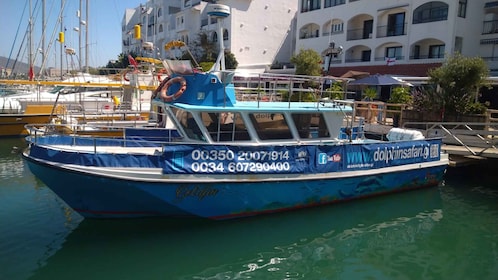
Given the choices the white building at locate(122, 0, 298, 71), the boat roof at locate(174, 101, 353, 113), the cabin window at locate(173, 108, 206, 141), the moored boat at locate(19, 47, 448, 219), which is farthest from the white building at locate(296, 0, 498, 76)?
the cabin window at locate(173, 108, 206, 141)

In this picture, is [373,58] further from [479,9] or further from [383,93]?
[479,9]

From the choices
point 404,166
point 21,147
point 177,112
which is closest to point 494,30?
point 404,166

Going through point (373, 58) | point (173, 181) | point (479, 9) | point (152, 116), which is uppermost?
point (479, 9)

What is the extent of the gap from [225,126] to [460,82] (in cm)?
1106

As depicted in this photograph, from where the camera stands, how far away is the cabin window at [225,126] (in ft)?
27.1

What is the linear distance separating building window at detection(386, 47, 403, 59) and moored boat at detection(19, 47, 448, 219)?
74.9 feet

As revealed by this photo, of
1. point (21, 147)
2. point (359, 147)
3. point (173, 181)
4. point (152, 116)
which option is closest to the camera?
point (173, 181)

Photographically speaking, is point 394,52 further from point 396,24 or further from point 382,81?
point 382,81

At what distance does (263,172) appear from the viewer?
26.7 ft

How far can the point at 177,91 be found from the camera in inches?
332

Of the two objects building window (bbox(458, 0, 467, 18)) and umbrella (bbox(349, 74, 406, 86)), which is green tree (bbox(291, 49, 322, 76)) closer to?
umbrella (bbox(349, 74, 406, 86))

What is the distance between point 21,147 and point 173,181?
42.4ft

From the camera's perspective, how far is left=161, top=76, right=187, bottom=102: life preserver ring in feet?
27.1

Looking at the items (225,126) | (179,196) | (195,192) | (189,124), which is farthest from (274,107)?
(179,196)
